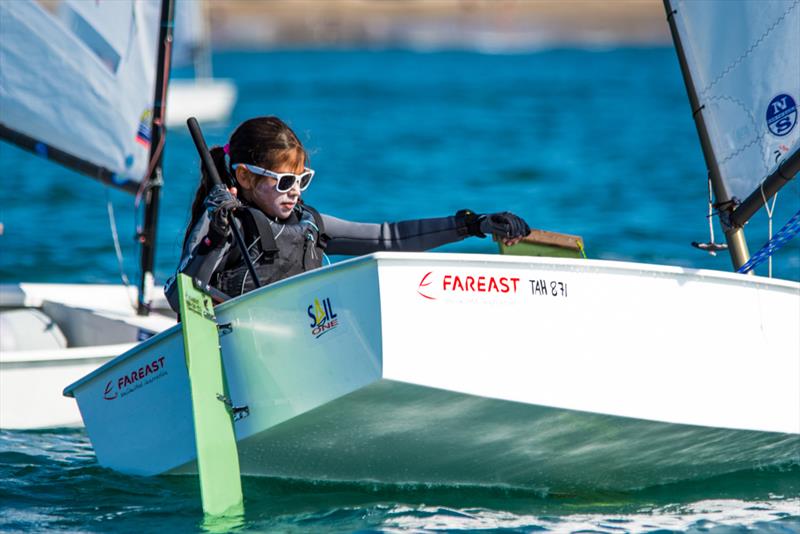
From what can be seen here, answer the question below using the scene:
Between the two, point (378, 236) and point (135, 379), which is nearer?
point (135, 379)

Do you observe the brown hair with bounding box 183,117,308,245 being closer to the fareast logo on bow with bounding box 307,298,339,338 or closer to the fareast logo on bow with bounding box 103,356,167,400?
the fareast logo on bow with bounding box 103,356,167,400

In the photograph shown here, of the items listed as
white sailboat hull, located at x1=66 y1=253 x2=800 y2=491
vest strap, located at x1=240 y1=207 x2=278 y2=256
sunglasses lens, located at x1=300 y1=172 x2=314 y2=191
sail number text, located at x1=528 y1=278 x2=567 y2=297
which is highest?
sunglasses lens, located at x1=300 y1=172 x2=314 y2=191

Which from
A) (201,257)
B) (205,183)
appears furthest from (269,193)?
(201,257)

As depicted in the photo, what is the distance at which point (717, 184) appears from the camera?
4.40 metres

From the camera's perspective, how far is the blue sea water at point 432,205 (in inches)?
155

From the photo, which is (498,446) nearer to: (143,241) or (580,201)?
(143,241)

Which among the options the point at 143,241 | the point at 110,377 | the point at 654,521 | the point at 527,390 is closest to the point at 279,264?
the point at 110,377

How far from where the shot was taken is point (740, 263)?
14.4 feet

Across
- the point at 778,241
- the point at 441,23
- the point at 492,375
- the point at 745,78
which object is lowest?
the point at 492,375

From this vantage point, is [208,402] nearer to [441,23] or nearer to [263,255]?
[263,255]

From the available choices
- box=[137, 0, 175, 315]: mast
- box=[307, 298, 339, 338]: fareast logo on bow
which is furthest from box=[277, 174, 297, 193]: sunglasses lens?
box=[137, 0, 175, 315]: mast

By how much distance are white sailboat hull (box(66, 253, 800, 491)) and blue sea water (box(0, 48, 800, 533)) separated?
0.13 meters

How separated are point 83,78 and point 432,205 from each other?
848cm

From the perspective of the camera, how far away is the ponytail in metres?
3.95
